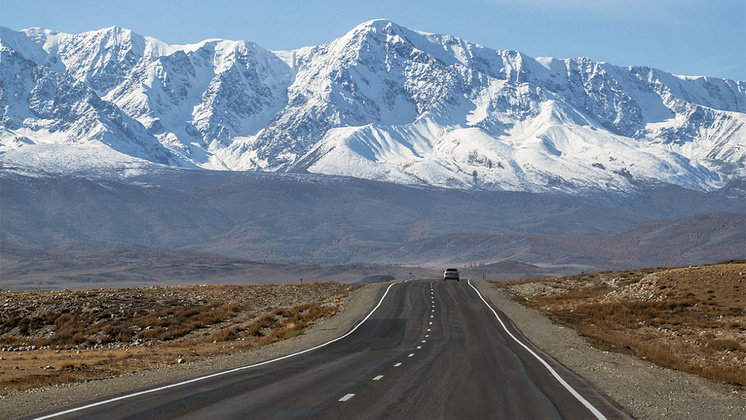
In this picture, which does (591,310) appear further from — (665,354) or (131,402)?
(131,402)

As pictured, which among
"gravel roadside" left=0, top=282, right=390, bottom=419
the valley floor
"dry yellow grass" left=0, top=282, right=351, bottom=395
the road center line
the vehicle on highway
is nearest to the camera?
"gravel roadside" left=0, top=282, right=390, bottom=419

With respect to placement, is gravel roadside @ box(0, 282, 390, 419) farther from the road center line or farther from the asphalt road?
the road center line

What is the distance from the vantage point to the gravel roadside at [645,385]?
20.3 meters

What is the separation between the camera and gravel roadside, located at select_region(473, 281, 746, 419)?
20.3 metres

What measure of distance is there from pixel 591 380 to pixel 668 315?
27012mm

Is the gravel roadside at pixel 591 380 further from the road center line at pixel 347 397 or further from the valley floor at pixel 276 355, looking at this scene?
the road center line at pixel 347 397

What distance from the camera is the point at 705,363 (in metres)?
35.0

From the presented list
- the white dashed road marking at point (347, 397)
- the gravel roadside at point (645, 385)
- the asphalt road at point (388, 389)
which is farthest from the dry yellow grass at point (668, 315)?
the white dashed road marking at point (347, 397)

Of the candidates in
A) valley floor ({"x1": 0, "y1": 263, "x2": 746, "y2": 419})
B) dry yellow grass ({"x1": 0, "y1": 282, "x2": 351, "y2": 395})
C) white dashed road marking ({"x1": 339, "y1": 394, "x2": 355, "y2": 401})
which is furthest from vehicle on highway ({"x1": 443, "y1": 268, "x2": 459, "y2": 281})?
white dashed road marking ({"x1": 339, "y1": 394, "x2": 355, "y2": 401})

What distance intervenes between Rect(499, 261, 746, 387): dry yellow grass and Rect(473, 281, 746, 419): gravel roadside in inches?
67.9

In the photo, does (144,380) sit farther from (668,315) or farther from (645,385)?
(668,315)

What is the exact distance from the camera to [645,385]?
80.0ft

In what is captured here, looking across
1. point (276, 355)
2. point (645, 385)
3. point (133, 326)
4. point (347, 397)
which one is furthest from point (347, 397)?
point (133, 326)

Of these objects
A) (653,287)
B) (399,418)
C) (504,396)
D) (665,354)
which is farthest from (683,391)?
(653,287)
